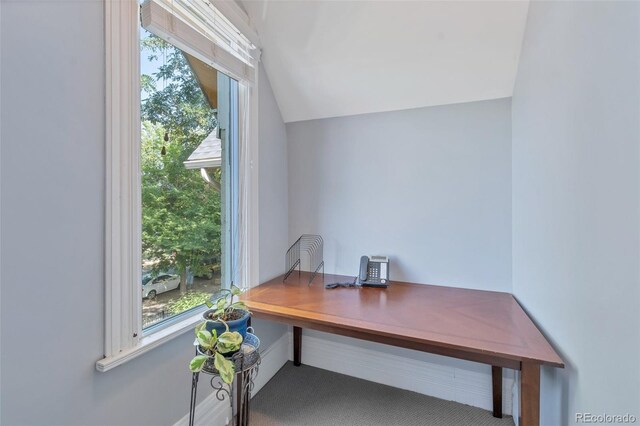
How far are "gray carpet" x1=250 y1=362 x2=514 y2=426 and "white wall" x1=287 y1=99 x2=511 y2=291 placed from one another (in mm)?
757

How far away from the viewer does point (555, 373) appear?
1044mm

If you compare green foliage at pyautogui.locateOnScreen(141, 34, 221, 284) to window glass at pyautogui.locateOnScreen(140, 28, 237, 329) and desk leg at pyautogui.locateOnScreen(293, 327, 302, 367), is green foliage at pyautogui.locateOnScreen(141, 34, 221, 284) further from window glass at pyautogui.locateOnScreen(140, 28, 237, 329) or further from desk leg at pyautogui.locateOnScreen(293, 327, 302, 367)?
desk leg at pyautogui.locateOnScreen(293, 327, 302, 367)

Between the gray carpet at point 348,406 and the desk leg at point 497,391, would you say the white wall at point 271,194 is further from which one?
the desk leg at point 497,391

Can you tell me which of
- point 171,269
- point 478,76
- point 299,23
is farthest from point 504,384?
point 299,23

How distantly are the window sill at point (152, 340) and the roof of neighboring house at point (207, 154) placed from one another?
2.57 ft

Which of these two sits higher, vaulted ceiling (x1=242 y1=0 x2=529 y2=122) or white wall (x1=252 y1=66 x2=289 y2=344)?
vaulted ceiling (x1=242 y1=0 x2=529 y2=122)

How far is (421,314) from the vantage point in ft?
4.47

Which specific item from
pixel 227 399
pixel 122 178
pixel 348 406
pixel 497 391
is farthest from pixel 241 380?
pixel 497 391

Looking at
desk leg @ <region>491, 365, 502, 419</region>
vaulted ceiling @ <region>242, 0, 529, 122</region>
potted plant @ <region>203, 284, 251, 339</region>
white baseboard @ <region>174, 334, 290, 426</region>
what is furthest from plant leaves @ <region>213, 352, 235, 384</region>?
vaulted ceiling @ <region>242, 0, 529, 122</region>

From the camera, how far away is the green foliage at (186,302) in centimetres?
137

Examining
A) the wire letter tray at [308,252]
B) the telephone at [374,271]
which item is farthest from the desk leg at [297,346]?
the telephone at [374,271]

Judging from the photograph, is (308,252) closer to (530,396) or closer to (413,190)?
(413,190)

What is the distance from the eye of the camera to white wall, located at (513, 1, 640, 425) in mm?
623

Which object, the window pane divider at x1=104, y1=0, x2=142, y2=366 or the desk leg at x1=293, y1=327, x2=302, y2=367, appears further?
the desk leg at x1=293, y1=327, x2=302, y2=367
